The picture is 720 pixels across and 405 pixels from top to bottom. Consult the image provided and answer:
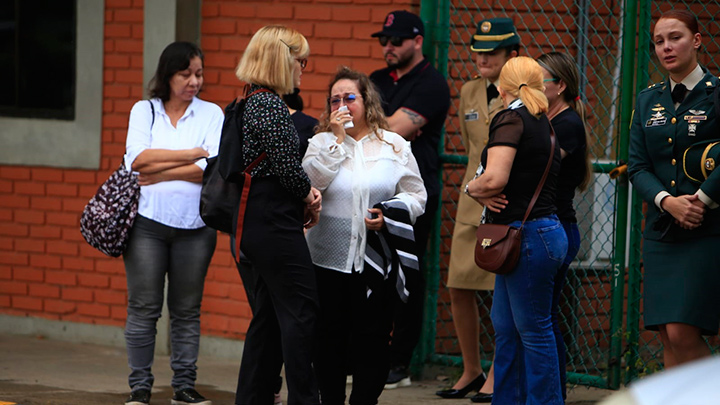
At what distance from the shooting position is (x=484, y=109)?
6078 mm

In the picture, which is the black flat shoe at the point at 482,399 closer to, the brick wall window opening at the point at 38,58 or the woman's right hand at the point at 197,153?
the woman's right hand at the point at 197,153

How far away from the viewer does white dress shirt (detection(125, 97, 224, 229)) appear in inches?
225

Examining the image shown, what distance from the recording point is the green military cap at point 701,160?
16.0ft

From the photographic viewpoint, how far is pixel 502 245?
489 cm

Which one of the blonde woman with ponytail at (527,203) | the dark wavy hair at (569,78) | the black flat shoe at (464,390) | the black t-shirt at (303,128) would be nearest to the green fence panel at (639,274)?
the dark wavy hair at (569,78)

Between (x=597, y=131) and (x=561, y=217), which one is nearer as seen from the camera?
(x=561, y=217)

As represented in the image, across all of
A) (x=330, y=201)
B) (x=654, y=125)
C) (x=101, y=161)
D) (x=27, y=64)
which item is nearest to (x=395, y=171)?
(x=330, y=201)

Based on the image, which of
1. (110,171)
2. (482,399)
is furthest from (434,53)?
(110,171)

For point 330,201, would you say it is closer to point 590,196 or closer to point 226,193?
point 226,193

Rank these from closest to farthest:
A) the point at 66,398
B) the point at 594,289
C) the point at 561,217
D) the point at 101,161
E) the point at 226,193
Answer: the point at 226,193
the point at 561,217
the point at 66,398
the point at 594,289
the point at 101,161

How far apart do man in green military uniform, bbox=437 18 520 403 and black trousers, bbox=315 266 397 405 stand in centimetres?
100

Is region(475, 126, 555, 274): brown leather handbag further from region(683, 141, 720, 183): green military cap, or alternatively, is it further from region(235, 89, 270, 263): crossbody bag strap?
region(235, 89, 270, 263): crossbody bag strap

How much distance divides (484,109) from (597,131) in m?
1.26

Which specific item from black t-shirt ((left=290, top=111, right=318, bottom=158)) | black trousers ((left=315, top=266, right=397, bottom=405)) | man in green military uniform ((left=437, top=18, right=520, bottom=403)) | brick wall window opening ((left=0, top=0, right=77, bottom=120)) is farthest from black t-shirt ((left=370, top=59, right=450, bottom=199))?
brick wall window opening ((left=0, top=0, right=77, bottom=120))
